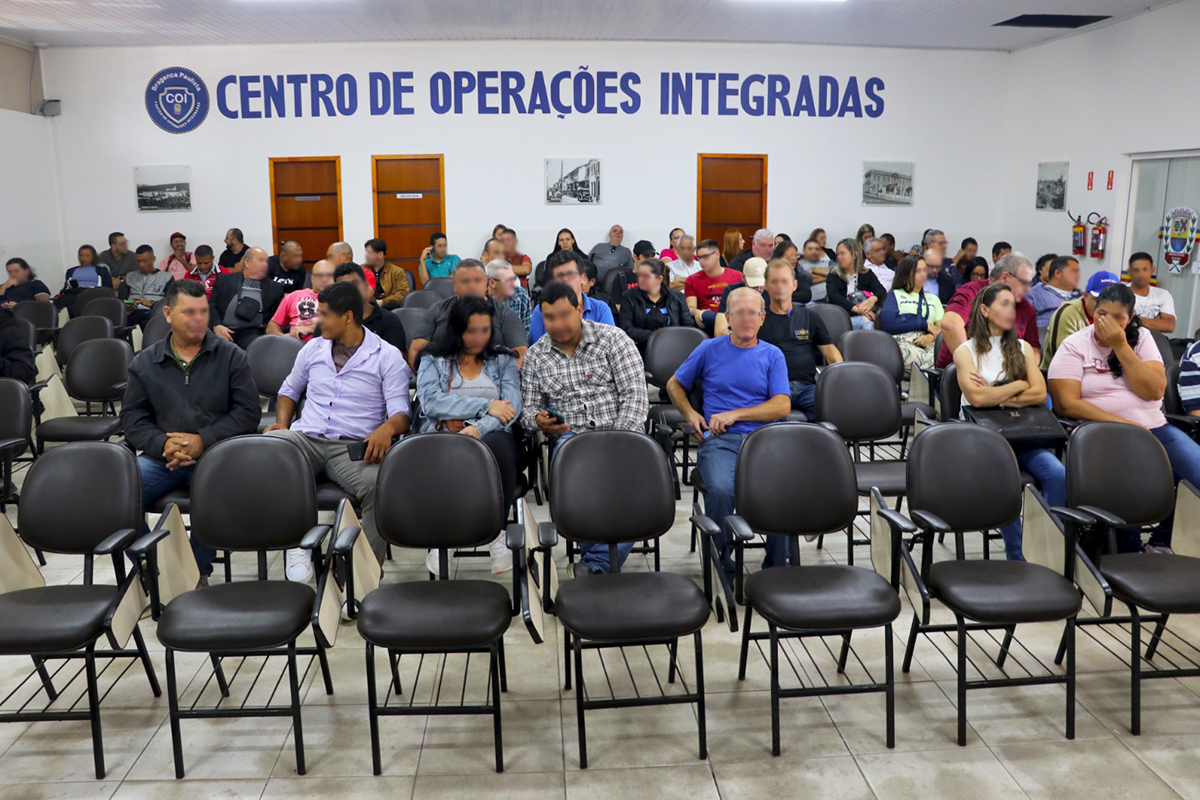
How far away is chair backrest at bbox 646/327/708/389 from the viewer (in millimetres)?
5566

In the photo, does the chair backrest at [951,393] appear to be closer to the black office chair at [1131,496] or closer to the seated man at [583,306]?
the black office chair at [1131,496]

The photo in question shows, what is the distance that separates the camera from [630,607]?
286 cm

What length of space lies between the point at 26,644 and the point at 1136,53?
32.4ft

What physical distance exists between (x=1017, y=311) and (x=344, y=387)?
3.68m

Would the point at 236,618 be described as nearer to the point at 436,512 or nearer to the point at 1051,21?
the point at 436,512

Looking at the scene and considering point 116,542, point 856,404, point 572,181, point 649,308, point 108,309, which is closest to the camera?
point 116,542

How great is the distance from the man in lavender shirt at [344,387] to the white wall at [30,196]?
7.71 m

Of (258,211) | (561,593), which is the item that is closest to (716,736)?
(561,593)

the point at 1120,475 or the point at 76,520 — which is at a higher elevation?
the point at 1120,475

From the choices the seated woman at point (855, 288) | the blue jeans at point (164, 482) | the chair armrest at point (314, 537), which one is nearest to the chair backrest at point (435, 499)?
the chair armrest at point (314, 537)

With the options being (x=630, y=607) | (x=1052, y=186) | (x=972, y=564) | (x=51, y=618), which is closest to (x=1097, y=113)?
(x=1052, y=186)

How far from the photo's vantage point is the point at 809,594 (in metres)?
2.91

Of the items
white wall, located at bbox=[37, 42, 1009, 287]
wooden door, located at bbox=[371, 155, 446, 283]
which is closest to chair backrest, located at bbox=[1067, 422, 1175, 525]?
white wall, located at bbox=[37, 42, 1009, 287]

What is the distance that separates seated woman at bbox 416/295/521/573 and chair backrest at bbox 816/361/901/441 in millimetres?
1499
